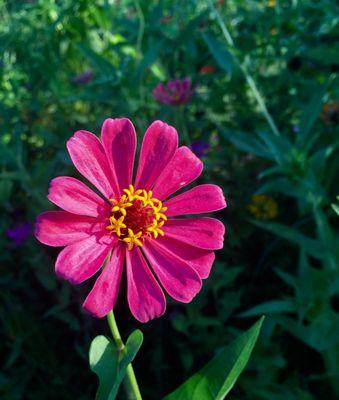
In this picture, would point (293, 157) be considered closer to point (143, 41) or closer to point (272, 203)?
point (272, 203)

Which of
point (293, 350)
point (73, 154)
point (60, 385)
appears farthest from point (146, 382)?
point (73, 154)

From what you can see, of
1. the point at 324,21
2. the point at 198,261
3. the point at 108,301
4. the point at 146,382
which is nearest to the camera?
the point at 108,301

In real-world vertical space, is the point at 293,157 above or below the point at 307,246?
above

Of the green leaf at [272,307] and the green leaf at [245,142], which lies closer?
the green leaf at [272,307]

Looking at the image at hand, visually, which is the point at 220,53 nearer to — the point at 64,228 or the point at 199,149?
the point at 199,149

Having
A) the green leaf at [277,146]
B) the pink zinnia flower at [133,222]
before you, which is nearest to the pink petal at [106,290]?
the pink zinnia flower at [133,222]

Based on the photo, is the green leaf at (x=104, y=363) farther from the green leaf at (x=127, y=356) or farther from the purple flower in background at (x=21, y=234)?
the purple flower in background at (x=21, y=234)
